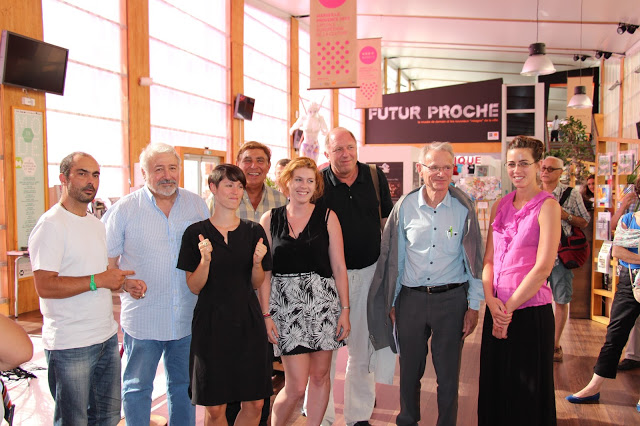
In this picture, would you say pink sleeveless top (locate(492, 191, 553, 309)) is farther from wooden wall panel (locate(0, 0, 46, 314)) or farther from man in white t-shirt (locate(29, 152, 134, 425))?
wooden wall panel (locate(0, 0, 46, 314))

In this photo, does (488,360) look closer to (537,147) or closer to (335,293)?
(335,293)

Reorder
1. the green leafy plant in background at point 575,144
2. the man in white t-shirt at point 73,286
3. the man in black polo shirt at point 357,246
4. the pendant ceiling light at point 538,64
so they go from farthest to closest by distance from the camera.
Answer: the green leafy plant in background at point 575,144
the pendant ceiling light at point 538,64
the man in black polo shirt at point 357,246
the man in white t-shirt at point 73,286

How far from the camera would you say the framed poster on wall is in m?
6.67

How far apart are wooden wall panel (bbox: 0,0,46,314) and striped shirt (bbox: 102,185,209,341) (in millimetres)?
4958

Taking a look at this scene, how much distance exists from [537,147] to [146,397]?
231 cm

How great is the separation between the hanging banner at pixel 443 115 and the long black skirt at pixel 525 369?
12.9 meters

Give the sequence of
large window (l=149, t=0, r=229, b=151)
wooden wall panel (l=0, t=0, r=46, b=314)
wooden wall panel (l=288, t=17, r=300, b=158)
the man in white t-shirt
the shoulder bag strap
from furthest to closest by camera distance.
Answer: wooden wall panel (l=288, t=17, r=300, b=158) < large window (l=149, t=0, r=229, b=151) < wooden wall panel (l=0, t=0, r=46, b=314) < the shoulder bag strap < the man in white t-shirt

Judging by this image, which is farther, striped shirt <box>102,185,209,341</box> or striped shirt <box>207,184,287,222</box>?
striped shirt <box>207,184,287,222</box>

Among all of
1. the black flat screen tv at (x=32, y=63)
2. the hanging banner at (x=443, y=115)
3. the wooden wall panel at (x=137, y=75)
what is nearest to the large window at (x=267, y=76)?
the wooden wall panel at (x=137, y=75)

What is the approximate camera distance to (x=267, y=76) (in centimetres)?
1311

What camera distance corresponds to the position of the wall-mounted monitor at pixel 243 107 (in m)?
11.4

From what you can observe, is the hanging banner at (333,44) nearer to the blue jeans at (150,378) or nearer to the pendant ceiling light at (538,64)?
the pendant ceiling light at (538,64)

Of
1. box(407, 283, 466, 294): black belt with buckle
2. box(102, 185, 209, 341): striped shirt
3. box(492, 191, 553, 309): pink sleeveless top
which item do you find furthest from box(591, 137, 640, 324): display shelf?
box(102, 185, 209, 341): striped shirt

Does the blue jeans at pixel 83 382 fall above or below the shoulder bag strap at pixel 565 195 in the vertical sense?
below
